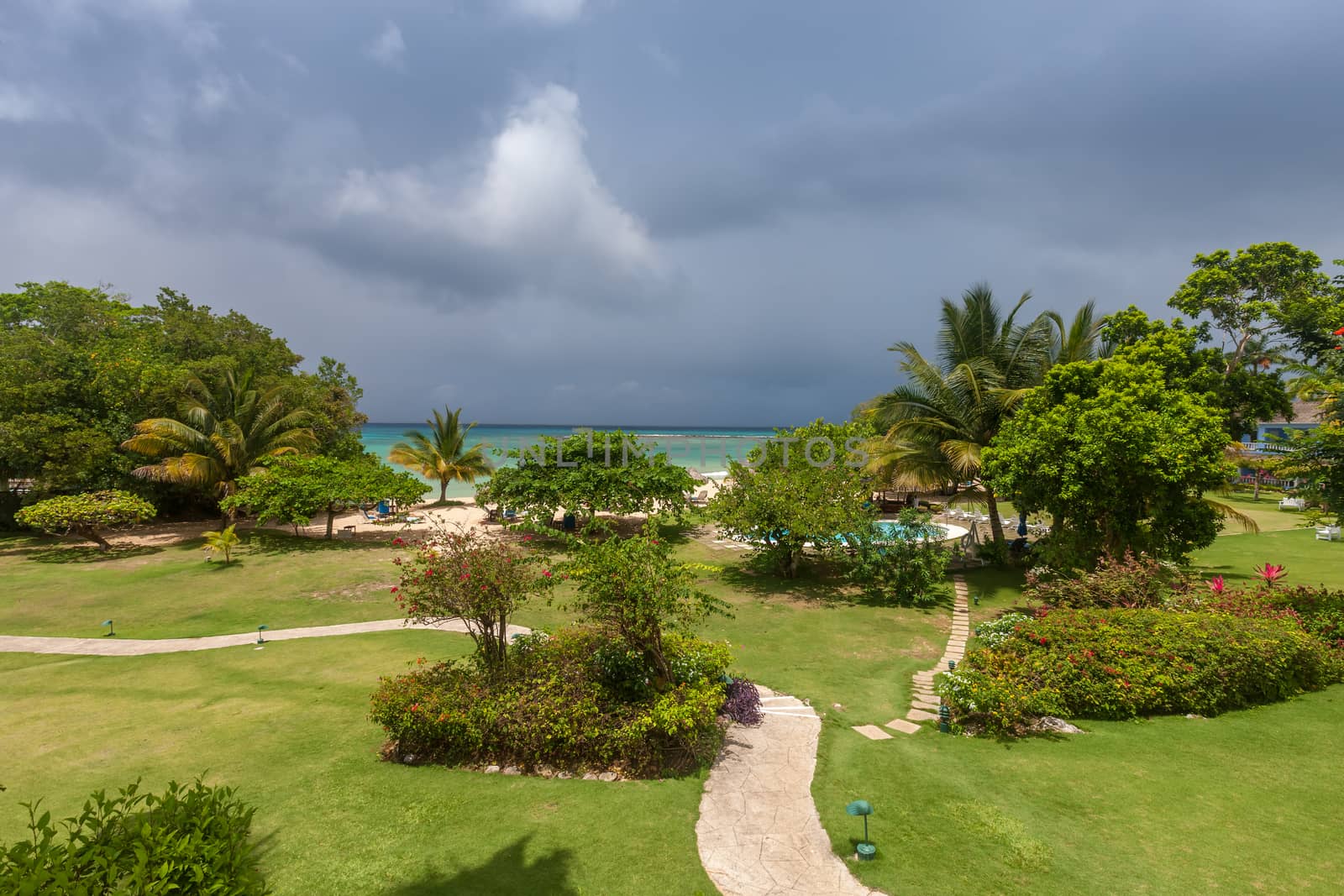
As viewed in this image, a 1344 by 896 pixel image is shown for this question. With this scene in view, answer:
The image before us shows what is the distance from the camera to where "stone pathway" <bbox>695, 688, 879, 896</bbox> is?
181 inches

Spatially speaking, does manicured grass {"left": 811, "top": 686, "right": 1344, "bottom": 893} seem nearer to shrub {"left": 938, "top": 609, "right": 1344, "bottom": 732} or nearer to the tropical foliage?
shrub {"left": 938, "top": 609, "right": 1344, "bottom": 732}

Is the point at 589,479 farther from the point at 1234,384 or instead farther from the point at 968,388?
the point at 1234,384

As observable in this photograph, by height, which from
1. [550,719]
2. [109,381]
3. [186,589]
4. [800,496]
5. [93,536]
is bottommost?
[186,589]

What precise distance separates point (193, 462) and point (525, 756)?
64.4 feet

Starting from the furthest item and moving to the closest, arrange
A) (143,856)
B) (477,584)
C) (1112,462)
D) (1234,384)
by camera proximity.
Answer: (1234,384), (1112,462), (477,584), (143,856)

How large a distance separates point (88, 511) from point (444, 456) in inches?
615

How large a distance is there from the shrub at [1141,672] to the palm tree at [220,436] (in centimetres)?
2278

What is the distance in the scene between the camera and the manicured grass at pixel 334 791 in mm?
4562

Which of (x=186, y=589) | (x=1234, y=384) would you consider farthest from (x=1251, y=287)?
(x=186, y=589)

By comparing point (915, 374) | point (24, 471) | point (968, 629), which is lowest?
Result: point (968, 629)

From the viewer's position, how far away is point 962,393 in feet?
52.2

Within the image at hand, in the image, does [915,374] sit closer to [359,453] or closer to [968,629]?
[968,629]

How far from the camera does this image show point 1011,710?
23.6 ft

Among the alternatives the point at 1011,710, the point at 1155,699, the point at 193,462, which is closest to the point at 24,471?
the point at 193,462
